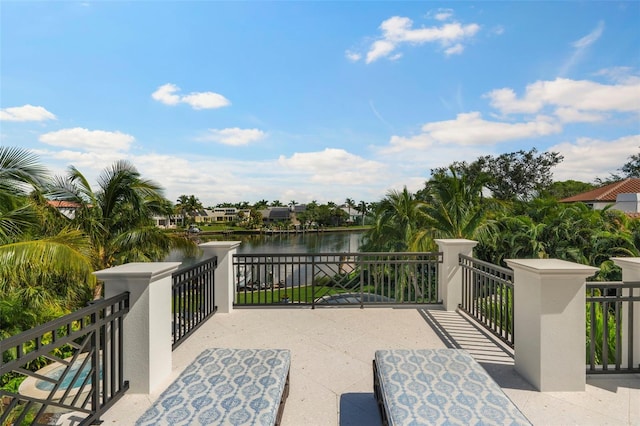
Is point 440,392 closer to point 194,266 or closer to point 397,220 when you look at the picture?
point 194,266

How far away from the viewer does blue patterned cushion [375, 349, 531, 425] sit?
190cm

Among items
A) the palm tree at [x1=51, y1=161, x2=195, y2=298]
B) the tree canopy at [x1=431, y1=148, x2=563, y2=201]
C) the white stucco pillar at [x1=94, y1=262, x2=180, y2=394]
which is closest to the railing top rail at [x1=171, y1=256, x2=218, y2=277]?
the white stucco pillar at [x1=94, y1=262, x2=180, y2=394]

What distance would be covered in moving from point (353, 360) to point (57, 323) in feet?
9.28

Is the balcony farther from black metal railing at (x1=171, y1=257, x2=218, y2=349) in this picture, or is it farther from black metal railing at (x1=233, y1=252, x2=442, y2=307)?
black metal railing at (x1=233, y1=252, x2=442, y2=307)

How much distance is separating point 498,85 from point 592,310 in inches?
458

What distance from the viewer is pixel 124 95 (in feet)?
30.0

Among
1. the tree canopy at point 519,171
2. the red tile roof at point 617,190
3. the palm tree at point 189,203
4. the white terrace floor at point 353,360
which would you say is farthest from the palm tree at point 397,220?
the palm tree at point 189,203

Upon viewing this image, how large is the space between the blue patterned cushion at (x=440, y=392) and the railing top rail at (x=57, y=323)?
2.14 meters

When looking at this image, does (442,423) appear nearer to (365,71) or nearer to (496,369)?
(496,369)

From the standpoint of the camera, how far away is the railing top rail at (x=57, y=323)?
1660mm

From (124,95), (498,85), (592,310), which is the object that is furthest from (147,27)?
(498,85)

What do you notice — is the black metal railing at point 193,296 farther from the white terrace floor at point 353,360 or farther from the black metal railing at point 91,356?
the black metal railing at point 91,356

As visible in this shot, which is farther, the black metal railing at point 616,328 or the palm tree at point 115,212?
the palm tree at point 115,212

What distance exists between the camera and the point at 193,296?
476 centimetres
